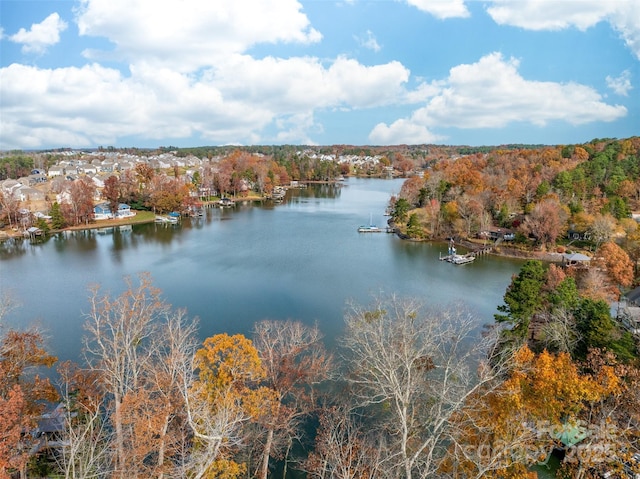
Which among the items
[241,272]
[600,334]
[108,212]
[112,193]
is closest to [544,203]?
[600,334]

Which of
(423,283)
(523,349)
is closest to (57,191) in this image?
(423,283)

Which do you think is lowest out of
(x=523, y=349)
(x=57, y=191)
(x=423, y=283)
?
(x=423, y=283)

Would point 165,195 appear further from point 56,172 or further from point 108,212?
point 56,172

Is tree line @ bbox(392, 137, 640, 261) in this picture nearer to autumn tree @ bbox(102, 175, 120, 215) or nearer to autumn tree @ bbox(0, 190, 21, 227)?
autumn tree @ bbox(102, 175, 120, 215)

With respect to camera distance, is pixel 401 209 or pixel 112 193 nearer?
pixel 401 209

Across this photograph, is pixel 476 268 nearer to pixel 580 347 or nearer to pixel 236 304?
pixel 580 347

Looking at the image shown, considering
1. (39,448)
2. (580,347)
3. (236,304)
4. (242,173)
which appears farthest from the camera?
(242,173)
